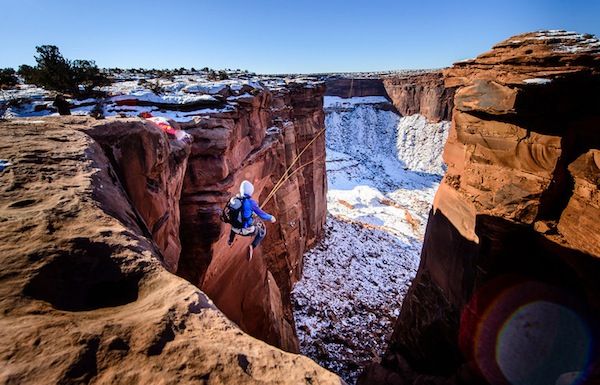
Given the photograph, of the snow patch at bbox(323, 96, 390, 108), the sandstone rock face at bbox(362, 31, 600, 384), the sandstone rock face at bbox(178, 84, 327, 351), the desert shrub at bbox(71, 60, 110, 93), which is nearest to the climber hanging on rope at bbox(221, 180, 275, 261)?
the sandstone rock face at bbox(178, 84, 327, 351)

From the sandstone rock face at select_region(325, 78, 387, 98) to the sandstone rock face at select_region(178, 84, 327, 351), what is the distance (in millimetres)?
52625

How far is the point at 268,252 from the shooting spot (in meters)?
Result: 14.3

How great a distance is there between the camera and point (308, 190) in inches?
816

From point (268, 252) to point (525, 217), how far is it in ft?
34.6

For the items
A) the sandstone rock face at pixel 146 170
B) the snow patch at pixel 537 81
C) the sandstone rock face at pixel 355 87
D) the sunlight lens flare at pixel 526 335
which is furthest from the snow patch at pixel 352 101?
the sandstone rock face at pixel 146 170

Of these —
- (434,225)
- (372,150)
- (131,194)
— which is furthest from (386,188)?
(131,194)

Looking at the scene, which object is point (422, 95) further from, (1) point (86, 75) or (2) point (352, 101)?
(1) point (86, 75)

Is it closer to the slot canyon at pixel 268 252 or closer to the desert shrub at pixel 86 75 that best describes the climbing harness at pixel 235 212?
the slot canyon at pixel 268 252

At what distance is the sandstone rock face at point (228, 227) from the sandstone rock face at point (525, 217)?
437cm

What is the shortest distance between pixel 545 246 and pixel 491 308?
1.76m

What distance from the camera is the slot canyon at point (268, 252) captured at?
1699 millimetres

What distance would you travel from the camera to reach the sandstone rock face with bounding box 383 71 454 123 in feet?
172

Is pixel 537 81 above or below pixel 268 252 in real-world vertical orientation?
above

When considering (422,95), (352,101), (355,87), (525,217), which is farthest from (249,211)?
(355,87)
